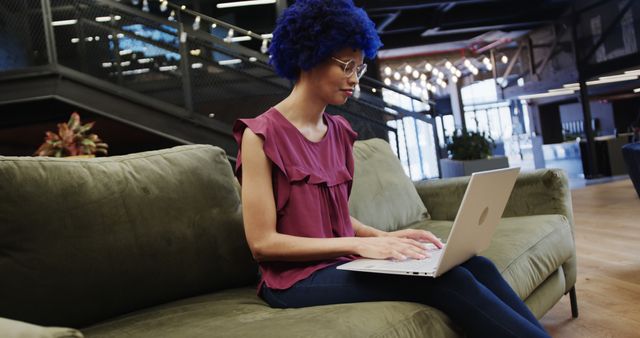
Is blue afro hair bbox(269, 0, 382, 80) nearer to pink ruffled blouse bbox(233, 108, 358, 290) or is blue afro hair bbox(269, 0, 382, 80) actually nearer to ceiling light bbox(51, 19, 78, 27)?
pink ruffled blouse bbox(233, 108, 358, 290)

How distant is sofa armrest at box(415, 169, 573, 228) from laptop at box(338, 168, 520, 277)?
4.13 feet

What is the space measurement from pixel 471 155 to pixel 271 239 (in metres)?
5.66

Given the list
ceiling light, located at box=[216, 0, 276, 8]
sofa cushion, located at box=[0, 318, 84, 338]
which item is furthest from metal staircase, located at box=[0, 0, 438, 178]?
sofa cushion, located at box=[0, 318, 84, 338]

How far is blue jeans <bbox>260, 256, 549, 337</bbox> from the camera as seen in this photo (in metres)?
1.25

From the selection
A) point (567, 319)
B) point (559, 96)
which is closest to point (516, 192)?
point (567, 319)

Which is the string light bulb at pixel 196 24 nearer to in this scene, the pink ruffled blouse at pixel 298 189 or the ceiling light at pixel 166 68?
the ceiling light at pixel 166 68

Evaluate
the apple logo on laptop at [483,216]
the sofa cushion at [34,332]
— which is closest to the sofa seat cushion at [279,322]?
the apple logo on laptop at [483,216]

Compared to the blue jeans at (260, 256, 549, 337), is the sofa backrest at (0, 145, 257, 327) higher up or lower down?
higher up

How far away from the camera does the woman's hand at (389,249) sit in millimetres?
1341

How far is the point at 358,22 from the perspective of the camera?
5.28 feet

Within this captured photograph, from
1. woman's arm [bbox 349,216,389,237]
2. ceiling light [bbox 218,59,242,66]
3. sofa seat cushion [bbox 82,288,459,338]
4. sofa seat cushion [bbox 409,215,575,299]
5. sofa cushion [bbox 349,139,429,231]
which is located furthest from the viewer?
ceiling light [bbox 218,59,242,66]

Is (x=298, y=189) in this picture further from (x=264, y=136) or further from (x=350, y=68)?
(x=350, y=68)

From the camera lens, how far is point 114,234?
1526 millimetres

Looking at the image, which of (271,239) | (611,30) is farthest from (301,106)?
(611,30)
